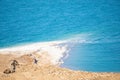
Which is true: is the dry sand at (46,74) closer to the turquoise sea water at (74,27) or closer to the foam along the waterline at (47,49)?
the foam along the waterline at (47,49)

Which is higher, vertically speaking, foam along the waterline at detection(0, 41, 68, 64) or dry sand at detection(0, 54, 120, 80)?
foam along the waterline at detection(0, 41, 68, 64)

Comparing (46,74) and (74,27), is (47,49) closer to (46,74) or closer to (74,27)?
(46,74)

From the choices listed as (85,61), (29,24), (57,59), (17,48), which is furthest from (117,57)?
(29,24)

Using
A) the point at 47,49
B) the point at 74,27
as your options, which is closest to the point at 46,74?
the point at 47,49

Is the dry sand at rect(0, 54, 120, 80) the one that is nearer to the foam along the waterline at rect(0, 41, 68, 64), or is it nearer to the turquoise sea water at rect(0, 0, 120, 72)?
the foam along the waterline at rect(0, 41, 68, 64)

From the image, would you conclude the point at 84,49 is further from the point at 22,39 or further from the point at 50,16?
the point at 50,16

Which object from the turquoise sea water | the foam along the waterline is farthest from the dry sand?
the turquoise sea water

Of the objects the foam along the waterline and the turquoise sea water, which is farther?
the turquoise sea water
